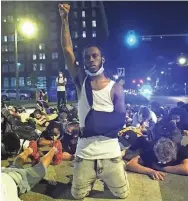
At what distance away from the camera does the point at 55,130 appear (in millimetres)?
4910

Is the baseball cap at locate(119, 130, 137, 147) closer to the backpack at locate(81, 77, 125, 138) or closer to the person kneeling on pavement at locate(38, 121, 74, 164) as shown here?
the person kneeling on pavement at locate(38, 121, 74, 164)

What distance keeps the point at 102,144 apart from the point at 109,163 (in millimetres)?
184

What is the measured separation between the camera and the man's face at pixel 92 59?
10.4 ft

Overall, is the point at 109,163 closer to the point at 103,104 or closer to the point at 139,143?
the point at 103,104

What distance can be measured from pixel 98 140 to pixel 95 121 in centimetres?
19

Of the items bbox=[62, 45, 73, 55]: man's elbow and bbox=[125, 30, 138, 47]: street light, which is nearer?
bbox=[62, 45, 73, 55]: man's elbow

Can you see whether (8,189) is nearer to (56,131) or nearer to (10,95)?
(56,131)

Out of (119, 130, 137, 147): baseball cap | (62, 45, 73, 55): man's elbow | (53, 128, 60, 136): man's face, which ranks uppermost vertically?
(62, 45, 73, 55): man's elbow

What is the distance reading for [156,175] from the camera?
3861 mm

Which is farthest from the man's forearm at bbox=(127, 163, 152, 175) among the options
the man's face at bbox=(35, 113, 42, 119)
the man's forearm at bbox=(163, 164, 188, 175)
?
the man's face at bbox=(35, 113, 42, 119)

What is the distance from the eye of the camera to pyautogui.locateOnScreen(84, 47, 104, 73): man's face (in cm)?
316

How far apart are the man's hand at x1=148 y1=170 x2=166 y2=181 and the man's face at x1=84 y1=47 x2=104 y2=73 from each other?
143 cm

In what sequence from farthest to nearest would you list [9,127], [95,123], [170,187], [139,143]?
1. [9,127]
2. [139,143]
3. [170,187]
4. [95,123]

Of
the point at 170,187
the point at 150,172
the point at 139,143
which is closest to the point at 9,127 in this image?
the point at 139,143
